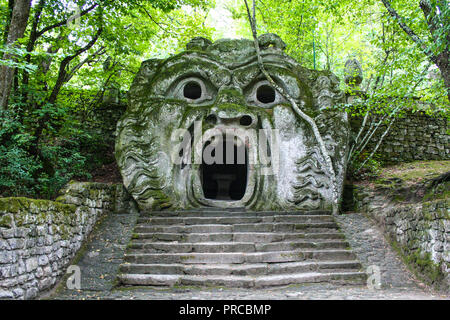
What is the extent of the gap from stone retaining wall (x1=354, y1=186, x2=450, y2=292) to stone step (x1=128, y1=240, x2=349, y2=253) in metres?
0.96

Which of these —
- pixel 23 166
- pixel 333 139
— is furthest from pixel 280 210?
pixel 23 166

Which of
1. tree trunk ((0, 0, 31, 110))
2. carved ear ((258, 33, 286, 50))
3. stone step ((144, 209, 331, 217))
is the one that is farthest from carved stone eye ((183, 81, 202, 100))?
tree trunk ((0, 0, 31, 110))

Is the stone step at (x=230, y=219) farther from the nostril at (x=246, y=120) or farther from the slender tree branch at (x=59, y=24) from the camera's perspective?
the slender tree branch at (x=59, y=24)

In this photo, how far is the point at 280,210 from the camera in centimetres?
722

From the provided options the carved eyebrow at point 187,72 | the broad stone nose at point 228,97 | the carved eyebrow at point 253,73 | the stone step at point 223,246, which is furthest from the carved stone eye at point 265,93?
the stone step at point 223,246

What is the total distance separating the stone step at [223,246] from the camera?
19.4 feet

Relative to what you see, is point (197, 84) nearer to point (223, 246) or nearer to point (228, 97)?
point (228, 97)

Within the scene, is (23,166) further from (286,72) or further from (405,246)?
(405,246)

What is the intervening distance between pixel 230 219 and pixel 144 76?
3970mm

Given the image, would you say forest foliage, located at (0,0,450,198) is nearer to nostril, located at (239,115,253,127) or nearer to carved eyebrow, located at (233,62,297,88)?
carved eyebrow, located at (233,62,297,88)

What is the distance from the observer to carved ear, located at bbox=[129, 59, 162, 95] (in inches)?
313

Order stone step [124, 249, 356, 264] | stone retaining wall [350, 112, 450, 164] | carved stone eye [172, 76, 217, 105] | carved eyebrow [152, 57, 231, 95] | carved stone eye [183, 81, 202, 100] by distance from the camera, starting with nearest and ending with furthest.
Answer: stone step [124, 249, 356, 264] → carved eyebrow [152, 57, 231, 95] → carved stone eye [172, 76, 217, 105] → carved stone eye [183, 81, 202, 100] → stone retaining wall [350, 112, 450, 164]

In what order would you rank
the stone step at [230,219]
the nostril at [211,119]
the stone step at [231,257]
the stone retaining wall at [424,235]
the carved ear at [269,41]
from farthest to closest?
the carved ear at [269,41] < the nostril at [211,119] < the stone step at [230,219] < the stone step at [231,257] < the stone retaining wall at [424,235]

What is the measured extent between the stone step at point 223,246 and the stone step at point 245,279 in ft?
2.32
